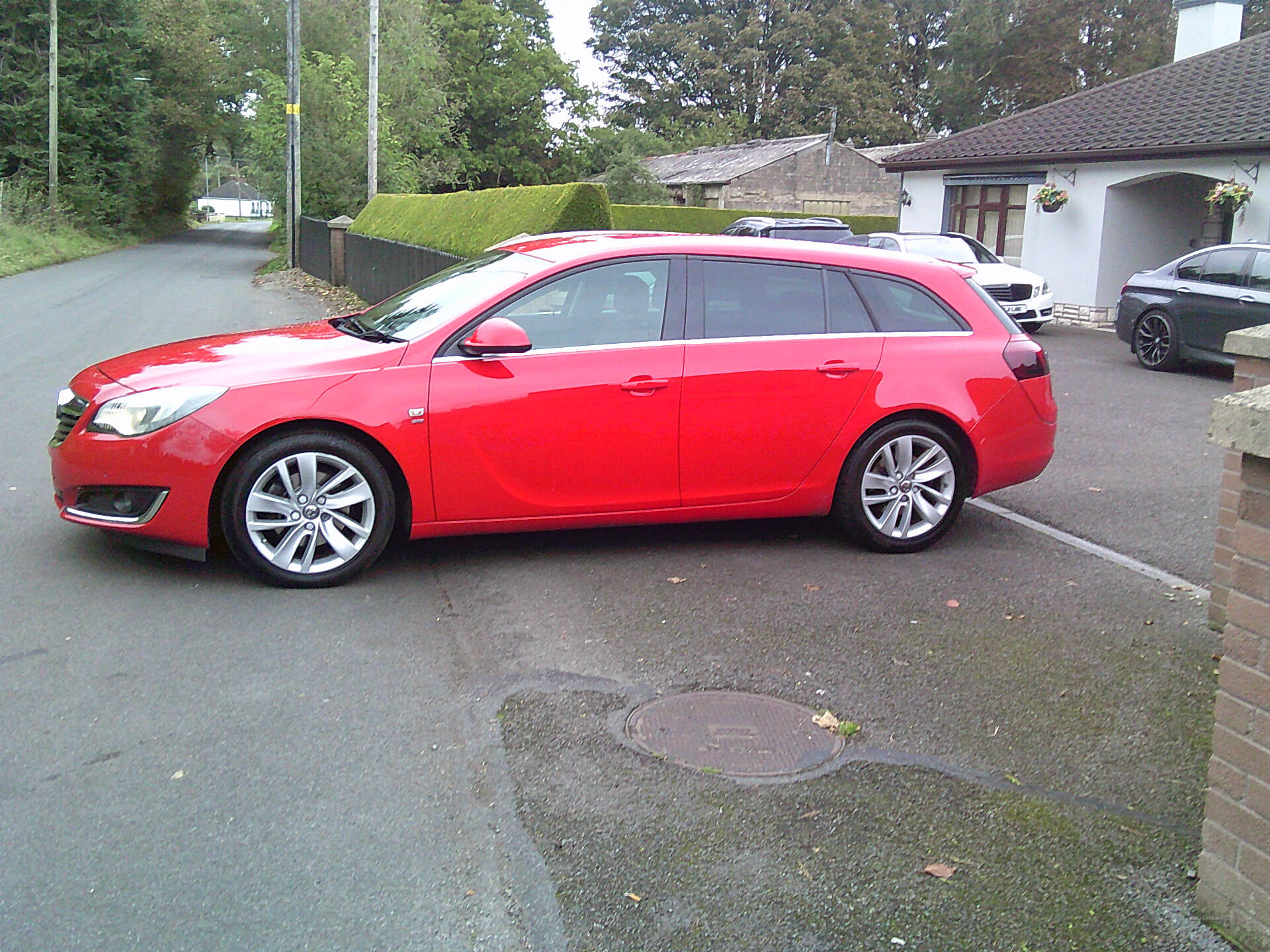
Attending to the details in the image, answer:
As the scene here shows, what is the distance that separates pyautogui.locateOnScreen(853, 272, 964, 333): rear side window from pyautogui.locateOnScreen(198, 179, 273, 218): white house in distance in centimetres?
14565

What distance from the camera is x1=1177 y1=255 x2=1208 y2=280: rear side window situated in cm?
1511

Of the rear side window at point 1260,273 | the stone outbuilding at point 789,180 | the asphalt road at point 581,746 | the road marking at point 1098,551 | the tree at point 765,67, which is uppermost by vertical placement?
the tree at point 765,67

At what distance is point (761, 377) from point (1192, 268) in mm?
11077

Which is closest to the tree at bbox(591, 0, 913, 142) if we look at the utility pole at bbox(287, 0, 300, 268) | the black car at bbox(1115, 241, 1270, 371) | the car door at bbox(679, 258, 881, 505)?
the utility pole at bbox(287, 0, 300, 268)

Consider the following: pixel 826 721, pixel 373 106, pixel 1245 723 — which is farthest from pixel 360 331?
pixel 373 106

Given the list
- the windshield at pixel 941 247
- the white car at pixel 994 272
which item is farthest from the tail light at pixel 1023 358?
the windshield at pixel 941 247

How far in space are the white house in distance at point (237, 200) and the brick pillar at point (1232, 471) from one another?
147 metres

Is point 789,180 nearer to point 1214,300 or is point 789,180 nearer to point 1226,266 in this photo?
point 1226,266

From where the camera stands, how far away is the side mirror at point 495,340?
5719mm

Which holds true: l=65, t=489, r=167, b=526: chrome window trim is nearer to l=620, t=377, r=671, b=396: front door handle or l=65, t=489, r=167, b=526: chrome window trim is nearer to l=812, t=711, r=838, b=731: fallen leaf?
l=620, t=377, r=671, b=396: front door handle

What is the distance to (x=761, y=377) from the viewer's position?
6.23 metres

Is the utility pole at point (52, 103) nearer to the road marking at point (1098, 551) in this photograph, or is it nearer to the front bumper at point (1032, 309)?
the front bumper at point (1032, 309)

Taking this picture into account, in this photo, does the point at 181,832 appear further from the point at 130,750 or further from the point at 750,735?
the point at 750,735

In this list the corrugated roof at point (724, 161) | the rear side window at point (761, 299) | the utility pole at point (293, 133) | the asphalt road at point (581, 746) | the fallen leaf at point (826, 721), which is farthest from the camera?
the corrugated roof at point (724, 161)
